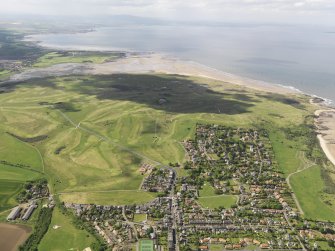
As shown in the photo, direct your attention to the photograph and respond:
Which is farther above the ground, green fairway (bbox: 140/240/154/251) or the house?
green fairway (bbox: 140/240/154/251)

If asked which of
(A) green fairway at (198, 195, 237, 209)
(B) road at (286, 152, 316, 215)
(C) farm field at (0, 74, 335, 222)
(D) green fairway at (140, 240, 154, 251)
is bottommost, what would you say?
(C) farm field at (0, 74, 335, 222)

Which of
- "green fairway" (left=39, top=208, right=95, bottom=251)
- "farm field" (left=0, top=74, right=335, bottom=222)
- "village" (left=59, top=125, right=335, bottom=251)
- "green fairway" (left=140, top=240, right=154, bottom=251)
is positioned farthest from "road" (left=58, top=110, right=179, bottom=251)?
"green fairway" (left=39, top=208, right=95, bottom=251)

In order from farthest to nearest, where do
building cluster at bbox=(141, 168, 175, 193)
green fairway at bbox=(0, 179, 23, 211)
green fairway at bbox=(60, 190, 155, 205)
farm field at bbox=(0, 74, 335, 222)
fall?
farm field at bbox=(0, 74, 335, 222), building cluster at bbox=(141, 168, 175, 193), green fairway at bbox=(60, 190, 155, 205), green fairway at bbox=(0, 179, 23, 211)

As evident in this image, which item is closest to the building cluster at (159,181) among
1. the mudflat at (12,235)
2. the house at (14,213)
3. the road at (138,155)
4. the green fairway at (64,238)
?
the road at (138,155)

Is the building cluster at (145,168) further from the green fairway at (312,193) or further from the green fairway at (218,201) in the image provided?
the green fairway at (312,193)

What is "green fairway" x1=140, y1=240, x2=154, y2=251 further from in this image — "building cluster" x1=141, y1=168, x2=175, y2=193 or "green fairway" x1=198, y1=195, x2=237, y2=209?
"building cluster" x1=141, y1=168, x2=175, y2=193

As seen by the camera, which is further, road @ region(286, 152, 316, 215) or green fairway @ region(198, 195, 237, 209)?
road @ region(286, 152, 316, 215)
